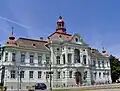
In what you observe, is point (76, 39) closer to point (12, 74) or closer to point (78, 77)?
point (78, 77)

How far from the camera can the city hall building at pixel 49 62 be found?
48156mm

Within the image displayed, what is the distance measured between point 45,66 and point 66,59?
5.96 metres

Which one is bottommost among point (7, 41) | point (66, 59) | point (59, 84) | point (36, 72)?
point (59, 84)

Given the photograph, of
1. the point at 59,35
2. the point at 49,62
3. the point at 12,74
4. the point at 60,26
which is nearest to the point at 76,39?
the point at 59,35

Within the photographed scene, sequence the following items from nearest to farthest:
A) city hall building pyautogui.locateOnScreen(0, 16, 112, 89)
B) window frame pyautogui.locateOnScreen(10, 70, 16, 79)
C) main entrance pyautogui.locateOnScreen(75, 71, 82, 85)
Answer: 1. window frame pyautogui.locateOnScreen(10, 70, 16, 79)
2. city hall building pyautogui.locateOnScreen(0, 16, 112, 89)
3. main entrance pyautogui.locateOnScreen(75, 71, 82, 85)

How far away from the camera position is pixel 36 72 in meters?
51.3

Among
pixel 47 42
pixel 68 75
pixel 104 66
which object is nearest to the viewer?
pixel 68 75

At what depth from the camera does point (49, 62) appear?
5406 centimetres

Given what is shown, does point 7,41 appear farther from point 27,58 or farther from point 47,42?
point 47,42

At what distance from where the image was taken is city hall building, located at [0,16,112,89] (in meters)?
48.2

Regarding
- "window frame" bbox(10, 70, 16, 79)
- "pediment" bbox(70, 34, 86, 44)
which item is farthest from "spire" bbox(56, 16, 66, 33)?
"window frame" bbox(10, 70, 16, 79)

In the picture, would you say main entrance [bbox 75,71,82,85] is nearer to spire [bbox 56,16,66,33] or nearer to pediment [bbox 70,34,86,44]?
pediment [bbox 70,34,86,44]

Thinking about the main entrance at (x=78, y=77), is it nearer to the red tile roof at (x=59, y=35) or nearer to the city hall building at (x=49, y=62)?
the city hall building at (x=49, y=62)

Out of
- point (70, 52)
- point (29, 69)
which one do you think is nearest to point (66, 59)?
point (70, 52)
